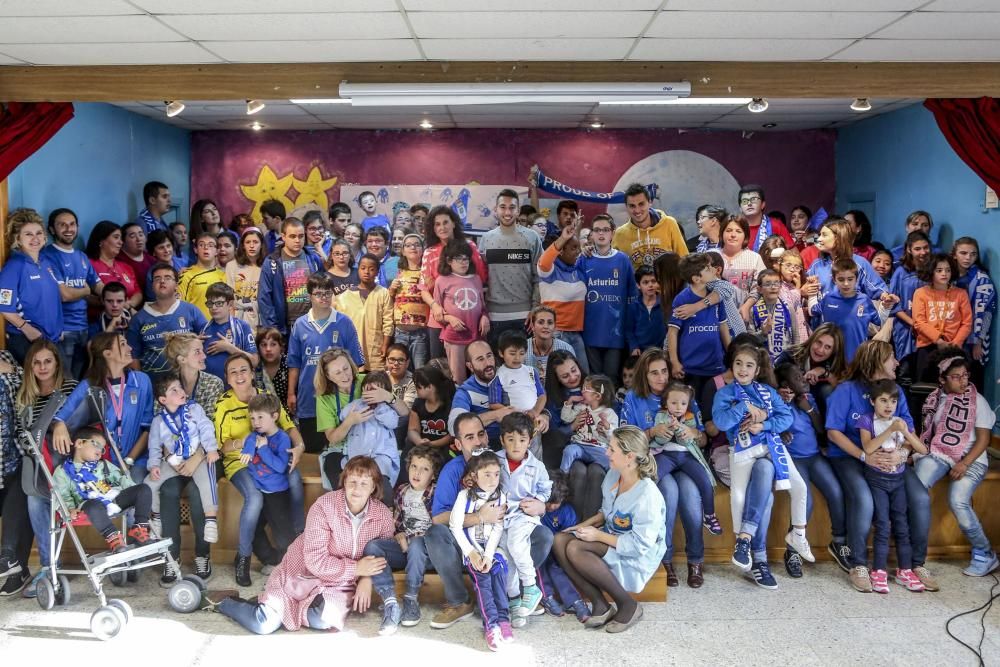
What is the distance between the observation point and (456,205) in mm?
9703

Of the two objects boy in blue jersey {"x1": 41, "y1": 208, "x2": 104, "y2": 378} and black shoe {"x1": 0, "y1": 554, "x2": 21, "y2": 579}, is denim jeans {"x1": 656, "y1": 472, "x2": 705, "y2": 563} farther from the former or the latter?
boy in blue jersey {"x1": 41, "y1": 208, "x2": 104, "y2": 378}

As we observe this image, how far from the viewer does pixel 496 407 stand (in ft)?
17.7

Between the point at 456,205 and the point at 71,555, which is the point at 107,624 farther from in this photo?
the point at 456,205

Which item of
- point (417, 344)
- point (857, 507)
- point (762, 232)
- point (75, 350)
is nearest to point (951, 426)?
point (857, 507)

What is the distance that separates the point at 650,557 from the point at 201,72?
346 cm

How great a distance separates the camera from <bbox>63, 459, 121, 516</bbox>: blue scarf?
486 cm

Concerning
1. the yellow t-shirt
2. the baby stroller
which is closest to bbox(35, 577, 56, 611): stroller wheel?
the baby stroller

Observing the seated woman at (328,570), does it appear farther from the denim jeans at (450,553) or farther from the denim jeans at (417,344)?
the denim jeans at (417,344)

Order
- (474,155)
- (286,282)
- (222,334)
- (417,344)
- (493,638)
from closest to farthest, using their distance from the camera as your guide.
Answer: (493,638) → (222,334) → (417,344) → (286,282) → (474,155)

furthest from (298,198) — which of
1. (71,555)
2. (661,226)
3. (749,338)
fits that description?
(749,338)

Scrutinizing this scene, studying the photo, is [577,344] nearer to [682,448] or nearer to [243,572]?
[682,448]

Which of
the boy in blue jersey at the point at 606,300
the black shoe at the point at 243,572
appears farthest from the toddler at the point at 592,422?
the black shoe at the point at 243,572

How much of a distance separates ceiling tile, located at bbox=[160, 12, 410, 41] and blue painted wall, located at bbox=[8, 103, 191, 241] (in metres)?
2.83

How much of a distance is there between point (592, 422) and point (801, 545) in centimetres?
134
